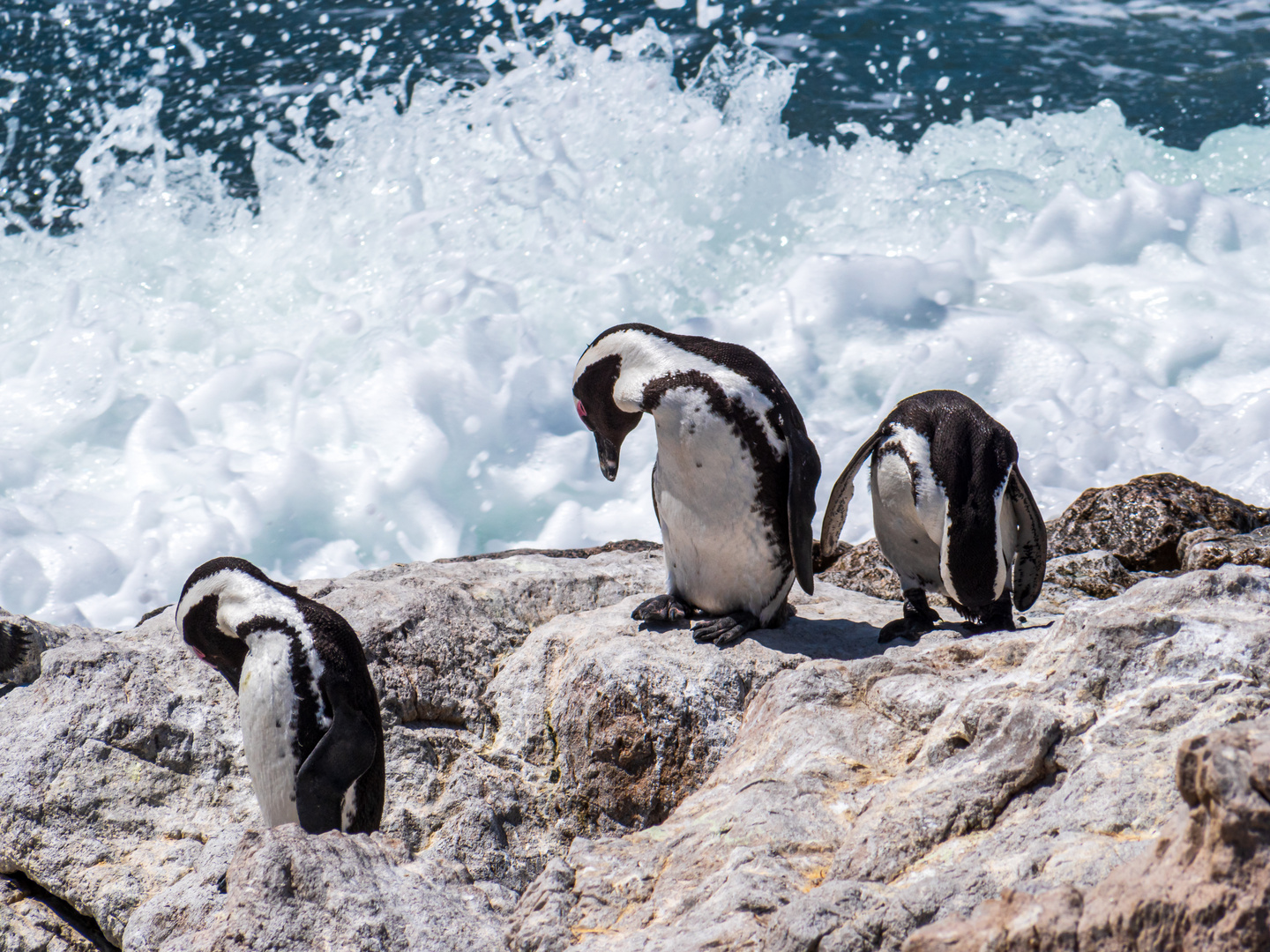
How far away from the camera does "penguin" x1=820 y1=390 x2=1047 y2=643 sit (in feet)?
14.0

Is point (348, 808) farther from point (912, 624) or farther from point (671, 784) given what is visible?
point (912, 624)

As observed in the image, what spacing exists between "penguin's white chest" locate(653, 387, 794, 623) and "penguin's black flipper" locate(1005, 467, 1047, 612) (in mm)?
1002

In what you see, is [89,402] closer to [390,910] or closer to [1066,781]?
[390,910]

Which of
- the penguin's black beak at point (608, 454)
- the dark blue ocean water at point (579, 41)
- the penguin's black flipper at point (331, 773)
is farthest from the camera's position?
the dark blue ocean water at point (579, 41)

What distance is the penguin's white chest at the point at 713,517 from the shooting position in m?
4.29

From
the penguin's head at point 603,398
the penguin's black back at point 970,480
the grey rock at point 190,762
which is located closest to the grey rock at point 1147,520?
the penguin's black back at point 970,480

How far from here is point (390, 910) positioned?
235 centimetres

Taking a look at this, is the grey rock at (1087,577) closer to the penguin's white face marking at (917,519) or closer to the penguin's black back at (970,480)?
the penguin's white face marking at (917,519)

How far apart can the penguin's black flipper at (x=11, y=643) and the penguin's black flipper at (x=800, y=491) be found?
3.33m

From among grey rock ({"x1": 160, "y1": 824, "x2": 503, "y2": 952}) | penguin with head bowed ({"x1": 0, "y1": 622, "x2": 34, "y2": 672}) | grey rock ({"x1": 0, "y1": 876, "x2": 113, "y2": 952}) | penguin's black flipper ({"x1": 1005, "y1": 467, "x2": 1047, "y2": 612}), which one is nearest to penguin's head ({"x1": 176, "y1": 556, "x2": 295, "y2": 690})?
grey rock ({"x1": 0, "y1": 876, "x2": 113, "y2": 952})

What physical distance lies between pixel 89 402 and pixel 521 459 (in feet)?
14.0

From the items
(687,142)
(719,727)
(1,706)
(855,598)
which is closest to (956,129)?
(687,142)

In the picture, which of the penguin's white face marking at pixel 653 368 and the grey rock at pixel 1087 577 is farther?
the grey rock at pixel 1087 577

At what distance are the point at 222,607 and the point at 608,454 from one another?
1798 mm
